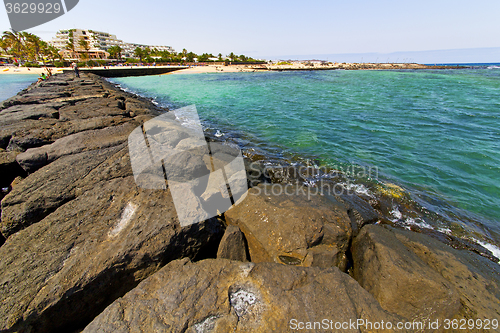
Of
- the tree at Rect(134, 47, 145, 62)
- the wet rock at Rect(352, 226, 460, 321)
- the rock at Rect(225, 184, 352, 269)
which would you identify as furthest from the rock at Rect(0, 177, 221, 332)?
the tree at Rect(134, 47, 145, 62)

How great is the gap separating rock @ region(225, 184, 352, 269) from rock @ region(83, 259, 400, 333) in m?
0.64

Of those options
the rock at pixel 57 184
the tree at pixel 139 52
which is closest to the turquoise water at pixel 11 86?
the rock at pixel 57 184

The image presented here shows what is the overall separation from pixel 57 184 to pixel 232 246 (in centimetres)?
313

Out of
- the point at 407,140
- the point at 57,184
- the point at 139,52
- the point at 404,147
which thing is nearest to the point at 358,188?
the point at 404,147

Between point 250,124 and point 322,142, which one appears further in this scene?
point 250,124

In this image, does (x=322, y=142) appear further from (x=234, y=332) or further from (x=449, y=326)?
(x=234, y=332)

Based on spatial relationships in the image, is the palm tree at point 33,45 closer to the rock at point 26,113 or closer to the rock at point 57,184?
the rock at point 26,113

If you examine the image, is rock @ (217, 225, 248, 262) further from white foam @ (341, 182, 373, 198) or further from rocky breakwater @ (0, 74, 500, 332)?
white foam @ (341, 182, 373, 198)

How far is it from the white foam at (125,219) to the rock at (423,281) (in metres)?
3.36

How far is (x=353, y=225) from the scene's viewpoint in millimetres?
3752

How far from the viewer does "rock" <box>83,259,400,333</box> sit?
1847 mm

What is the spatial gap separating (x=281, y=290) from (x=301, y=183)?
12.6 feet

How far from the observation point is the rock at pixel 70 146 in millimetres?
4270

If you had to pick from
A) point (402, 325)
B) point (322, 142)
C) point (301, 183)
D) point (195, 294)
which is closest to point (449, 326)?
point (402, 325)
